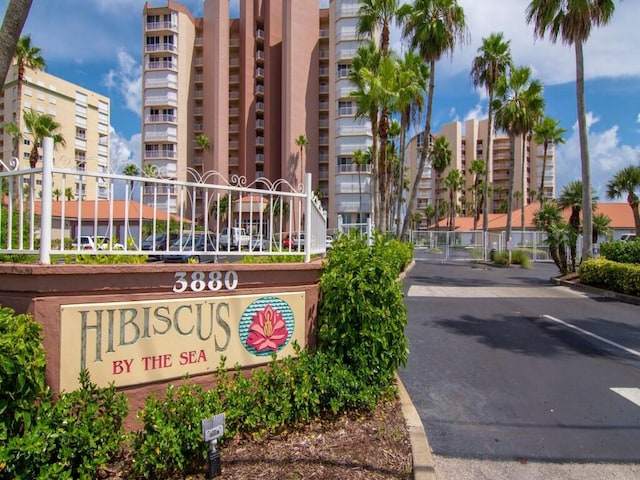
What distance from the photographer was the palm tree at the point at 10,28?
10.9 feet

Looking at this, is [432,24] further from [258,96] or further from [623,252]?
[258,96]

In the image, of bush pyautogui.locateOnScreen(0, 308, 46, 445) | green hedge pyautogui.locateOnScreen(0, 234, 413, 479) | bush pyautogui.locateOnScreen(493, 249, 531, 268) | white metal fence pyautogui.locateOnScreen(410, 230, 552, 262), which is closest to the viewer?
bush pyautogui.locateOnScreen(0, 308, 46, 445)

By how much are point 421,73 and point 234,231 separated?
2387cm

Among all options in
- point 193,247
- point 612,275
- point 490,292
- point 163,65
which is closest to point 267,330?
point 193,247

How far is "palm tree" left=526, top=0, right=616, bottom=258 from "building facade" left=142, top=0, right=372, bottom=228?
30.2m

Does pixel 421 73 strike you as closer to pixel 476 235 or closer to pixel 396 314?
pixel 476 235

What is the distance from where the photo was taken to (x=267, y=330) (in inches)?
161

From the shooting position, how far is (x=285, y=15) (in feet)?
158

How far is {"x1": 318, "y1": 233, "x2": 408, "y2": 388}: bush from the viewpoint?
4.10m

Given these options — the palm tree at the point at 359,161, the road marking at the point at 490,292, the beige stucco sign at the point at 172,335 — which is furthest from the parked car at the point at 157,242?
the palm tree at the point at 359,161

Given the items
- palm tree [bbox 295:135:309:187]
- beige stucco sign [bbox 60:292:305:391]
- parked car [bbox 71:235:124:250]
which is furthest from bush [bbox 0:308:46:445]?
palm tree [bbox 295:135:309:187]

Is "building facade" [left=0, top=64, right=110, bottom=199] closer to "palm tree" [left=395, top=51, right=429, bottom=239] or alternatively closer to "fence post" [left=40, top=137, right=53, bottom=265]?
"palm tree" [left=395, top=51, right=429, bottom=239]

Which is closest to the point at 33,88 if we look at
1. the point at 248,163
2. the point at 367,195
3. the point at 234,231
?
the point at 248,163

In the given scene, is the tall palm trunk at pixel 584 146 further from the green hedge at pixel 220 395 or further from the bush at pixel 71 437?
the bush at pixel 71 437
